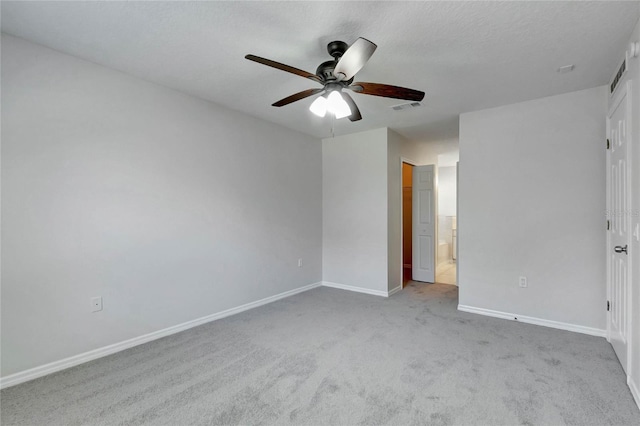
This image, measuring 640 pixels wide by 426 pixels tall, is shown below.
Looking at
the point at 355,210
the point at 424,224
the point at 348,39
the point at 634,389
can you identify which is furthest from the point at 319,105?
the point at 424,224

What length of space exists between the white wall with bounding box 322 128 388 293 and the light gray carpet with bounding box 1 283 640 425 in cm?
138

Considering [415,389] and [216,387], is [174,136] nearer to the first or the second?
[216,387]

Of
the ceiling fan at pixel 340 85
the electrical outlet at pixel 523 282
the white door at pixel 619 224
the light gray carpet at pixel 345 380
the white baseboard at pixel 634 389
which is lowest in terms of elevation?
the light gray carpet at pixel 345 380

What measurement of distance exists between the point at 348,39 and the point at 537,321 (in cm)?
342

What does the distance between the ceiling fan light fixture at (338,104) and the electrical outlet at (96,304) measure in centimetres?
252

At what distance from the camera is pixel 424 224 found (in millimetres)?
5332

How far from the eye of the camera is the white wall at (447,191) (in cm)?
779

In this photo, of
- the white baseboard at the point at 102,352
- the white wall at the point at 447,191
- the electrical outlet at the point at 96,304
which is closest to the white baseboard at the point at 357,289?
the white baseboard at the point at 102,352

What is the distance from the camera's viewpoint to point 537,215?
128 inches

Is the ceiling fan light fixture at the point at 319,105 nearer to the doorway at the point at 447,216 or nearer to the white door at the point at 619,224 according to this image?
the white door at the point at 619,224

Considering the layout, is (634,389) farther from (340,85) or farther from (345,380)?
(340,85)

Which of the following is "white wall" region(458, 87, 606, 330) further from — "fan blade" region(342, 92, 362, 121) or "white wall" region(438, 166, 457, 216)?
"white wall" region(438, 166, 457, 216)

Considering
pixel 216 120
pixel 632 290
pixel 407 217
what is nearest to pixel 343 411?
pixel 632 290

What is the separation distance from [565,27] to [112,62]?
3429 millimetres
